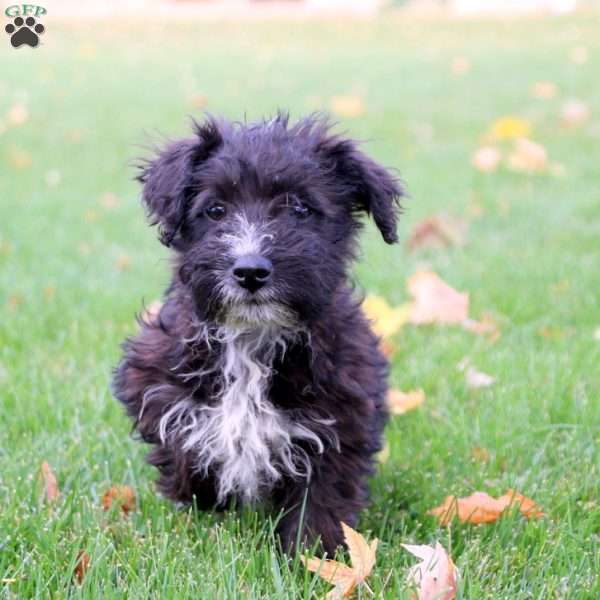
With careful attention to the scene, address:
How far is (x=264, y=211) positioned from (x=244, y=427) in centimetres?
84

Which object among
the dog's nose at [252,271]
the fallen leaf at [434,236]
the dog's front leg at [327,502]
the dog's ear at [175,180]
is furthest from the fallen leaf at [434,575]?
the fallen leaf at [434,236]

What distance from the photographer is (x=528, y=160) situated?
10695 mm

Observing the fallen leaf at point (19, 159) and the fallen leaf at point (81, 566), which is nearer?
the fallen leaf at point (81, 566)

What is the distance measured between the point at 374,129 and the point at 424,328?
23.7 ft

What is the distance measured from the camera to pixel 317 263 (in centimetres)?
367

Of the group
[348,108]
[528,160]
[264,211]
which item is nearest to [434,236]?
[528,160]

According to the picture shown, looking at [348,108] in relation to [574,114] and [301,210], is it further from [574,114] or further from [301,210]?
[301,210]

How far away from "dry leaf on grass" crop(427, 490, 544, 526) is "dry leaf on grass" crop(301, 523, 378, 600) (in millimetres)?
513

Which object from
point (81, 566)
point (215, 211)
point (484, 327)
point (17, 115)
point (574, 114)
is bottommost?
point (81, 566)

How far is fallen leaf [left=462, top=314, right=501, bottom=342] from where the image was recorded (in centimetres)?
609

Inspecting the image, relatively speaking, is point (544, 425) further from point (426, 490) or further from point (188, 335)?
point (188, 335)

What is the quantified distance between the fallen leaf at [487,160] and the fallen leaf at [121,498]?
756 cm

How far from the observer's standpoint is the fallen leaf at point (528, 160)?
35.0ft

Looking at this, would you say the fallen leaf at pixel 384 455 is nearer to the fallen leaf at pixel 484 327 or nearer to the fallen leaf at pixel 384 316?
the fallen leaf at pixel 384 316
